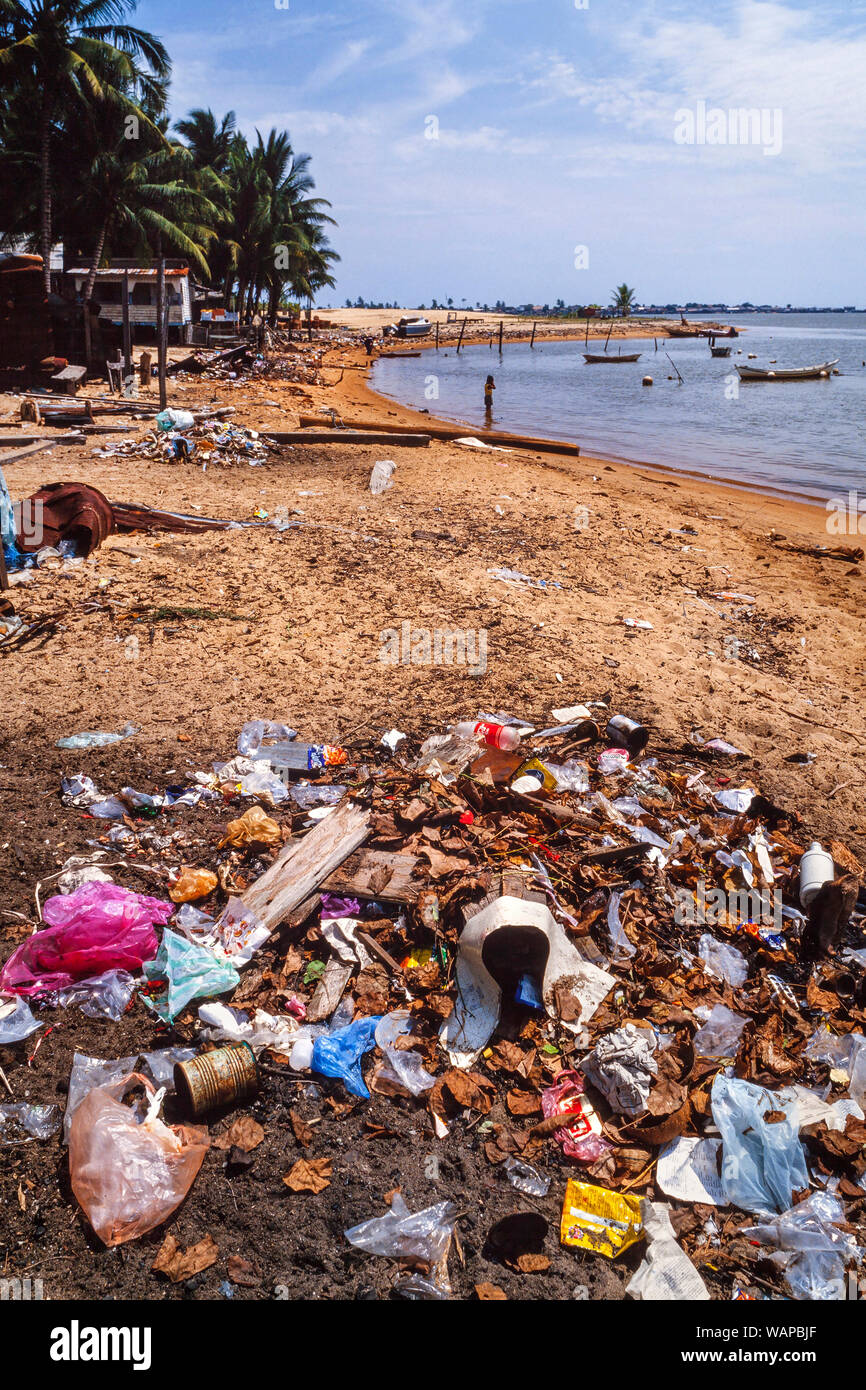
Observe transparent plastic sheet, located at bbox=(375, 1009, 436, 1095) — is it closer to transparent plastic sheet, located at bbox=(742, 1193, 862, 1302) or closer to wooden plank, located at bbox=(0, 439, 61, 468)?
transparent plastic sheet, located at bbox=(742, 1193, 862, 1302)

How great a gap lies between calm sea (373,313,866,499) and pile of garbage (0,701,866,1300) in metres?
13.7

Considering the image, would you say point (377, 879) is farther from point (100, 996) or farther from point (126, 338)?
point (126, 338)

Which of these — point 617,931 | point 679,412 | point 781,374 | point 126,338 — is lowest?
point 617,931

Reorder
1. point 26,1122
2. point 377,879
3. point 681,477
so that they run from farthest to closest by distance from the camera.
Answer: point 681,477 < point 377,879 < point 26,1122

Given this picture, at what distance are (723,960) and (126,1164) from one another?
245 cm

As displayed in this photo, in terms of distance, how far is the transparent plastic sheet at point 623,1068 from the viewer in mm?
2750

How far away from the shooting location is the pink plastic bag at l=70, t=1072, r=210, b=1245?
2.28 m

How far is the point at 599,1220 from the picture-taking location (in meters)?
2.42

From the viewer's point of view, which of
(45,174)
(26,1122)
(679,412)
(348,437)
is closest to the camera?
(26,1122)

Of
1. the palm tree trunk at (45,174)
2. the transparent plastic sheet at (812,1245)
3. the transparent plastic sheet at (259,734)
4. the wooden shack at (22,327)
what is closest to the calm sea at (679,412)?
the wooden shack at (22,327)

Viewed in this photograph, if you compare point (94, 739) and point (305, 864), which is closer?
point (305, 864)

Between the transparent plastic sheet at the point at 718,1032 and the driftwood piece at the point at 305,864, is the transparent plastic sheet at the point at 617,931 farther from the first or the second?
the driftwood piece at the point at 305,864

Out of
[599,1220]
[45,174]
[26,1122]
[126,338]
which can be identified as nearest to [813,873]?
[599,1220]
